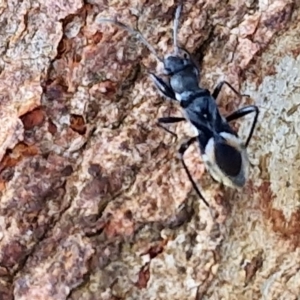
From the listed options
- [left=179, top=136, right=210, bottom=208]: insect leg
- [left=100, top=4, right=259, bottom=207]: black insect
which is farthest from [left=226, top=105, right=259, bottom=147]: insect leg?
[left=179, top=136, right=210, bottom=208]: insect leg

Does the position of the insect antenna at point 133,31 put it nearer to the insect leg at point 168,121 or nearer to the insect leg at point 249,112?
the insect leg at point 168,121

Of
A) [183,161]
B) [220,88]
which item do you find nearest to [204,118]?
[220,88]

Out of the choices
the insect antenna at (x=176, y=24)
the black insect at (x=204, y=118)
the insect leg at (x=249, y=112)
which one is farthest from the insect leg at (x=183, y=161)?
the insect antenna at (x=176, y=24)

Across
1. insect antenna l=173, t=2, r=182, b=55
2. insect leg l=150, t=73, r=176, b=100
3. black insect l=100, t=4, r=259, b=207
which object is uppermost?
insect antenna l=173, t=2, r=182, b=55

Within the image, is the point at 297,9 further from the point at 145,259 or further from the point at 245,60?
the point at 145,259

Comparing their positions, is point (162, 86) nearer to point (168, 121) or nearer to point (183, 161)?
point (168, 121)

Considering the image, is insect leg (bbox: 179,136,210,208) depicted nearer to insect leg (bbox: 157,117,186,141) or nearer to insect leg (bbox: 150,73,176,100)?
insect leg (bbox: 157,117,186,141)
